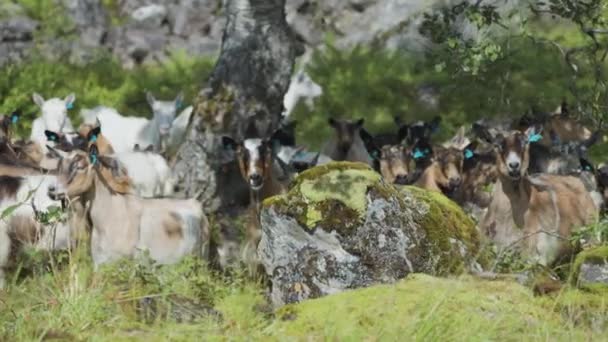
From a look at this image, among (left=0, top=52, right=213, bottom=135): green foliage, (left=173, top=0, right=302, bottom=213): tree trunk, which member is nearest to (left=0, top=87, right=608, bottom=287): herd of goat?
(left=173, top=0, right=302, bottom=213): tree trunk

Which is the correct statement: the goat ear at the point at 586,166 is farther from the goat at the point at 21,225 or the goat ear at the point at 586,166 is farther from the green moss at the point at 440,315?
the green moss at the point at 440,315

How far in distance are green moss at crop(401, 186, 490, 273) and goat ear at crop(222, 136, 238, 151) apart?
183 inches

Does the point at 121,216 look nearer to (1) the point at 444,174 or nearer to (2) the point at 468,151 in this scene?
(2) the point at 468,151

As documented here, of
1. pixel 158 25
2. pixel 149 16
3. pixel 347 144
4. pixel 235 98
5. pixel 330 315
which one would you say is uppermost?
pixel 330 315

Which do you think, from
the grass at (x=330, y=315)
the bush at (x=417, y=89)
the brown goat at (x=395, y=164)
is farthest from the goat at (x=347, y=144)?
the grass at (x=330, y=315)

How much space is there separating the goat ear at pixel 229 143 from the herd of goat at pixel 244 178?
13 millimetres

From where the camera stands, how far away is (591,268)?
954cm

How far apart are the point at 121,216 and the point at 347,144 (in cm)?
767

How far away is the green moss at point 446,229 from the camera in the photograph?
1015 cm

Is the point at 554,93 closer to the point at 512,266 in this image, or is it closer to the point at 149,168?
the point at 149,168

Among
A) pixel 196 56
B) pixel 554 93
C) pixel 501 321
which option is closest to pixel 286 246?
pixel 501 321

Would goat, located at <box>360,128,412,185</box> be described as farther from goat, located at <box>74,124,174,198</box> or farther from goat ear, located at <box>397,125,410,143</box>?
goat, located at <box>74,124,174,198</box>

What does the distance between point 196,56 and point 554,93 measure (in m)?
11.0

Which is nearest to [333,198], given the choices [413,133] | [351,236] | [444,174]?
[351,236]
